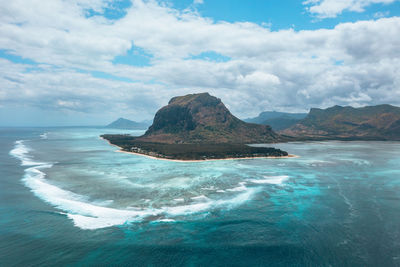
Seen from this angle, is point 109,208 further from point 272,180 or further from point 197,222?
point 272,180

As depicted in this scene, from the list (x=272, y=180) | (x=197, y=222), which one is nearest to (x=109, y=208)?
(x=197, y=222)

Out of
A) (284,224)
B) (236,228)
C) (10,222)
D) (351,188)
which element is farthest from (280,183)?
(10,222)

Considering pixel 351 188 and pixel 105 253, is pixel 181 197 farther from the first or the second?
pixel 351 188

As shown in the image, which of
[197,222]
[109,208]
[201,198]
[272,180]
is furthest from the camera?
[272,180]

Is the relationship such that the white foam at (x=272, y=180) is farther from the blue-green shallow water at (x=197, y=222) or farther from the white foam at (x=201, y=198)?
the white foam at (x=201, y=198)

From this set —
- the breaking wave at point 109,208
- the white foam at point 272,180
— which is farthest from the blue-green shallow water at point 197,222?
the white foam at point 272,180

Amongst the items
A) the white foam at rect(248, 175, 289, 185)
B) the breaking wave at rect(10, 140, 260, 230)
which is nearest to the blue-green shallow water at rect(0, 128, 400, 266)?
the breaking wave at rect(10, 140, 260, 230)

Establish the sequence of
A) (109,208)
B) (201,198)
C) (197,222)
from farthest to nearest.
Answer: (201,198)
(109,208)
(197,222)

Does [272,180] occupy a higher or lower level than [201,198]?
higher
